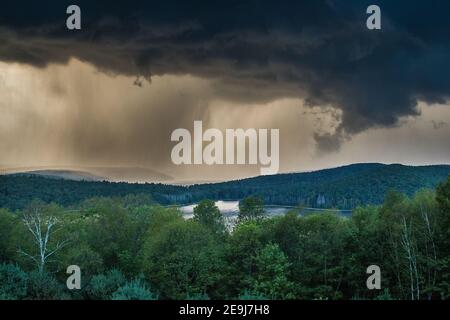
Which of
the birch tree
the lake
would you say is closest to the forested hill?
the lake

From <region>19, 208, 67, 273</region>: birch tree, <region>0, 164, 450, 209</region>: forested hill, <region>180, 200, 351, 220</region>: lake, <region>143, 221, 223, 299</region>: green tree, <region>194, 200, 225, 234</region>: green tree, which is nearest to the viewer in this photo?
<region>143, 221, 223, 299</region>: green tree

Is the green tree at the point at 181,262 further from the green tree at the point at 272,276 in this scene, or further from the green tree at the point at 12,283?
the green tree at the point at 12,283

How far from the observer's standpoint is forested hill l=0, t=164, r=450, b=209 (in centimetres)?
10919

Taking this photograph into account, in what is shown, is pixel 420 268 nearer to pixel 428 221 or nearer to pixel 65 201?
pixel 428 221

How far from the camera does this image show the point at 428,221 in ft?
167

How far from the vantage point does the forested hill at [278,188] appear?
358ft

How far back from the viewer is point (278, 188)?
12600 cm

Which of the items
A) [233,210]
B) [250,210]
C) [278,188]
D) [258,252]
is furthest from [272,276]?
[278,188]

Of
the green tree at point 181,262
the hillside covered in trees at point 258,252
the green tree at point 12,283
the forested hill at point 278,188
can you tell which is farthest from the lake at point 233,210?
the green tree at point 12,283

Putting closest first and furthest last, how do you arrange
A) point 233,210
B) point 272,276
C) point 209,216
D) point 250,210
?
point 272,276 < point 209,216 < point 250,210 < point 233,210

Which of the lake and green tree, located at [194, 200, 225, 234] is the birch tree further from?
the lake

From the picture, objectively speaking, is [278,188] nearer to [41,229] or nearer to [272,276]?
[41,229]

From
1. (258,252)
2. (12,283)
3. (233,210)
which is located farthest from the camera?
(233,210)
